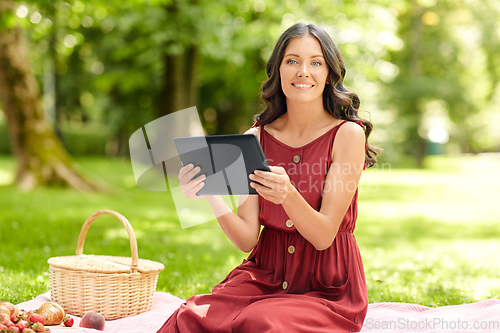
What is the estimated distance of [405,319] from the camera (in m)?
3.32

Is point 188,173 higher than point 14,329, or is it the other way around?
point 188,173

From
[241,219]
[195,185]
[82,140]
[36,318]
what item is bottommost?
[82,140]

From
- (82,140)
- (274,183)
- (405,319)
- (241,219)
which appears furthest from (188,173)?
(82,140)

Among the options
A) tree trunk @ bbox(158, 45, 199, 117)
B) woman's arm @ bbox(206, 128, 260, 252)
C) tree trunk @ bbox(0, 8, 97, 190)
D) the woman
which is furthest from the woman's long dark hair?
tree trunk @ bbox(158, 45, 199, 117)

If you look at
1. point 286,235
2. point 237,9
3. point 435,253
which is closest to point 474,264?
point 435,253

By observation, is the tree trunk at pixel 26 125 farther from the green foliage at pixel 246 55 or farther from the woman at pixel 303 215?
the woman at pixel 303 215

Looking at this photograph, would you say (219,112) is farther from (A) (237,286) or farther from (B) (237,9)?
(A) (237,286)

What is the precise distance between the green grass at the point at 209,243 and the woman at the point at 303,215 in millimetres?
1730

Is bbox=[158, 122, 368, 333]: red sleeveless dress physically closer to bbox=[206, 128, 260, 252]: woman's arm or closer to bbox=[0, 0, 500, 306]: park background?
bbox=[206, 128, 260, 252]: woman's arm

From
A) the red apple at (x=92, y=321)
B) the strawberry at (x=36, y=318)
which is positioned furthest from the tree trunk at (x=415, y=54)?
the strawberry at (x=36, y=318)

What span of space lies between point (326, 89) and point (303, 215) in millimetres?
817

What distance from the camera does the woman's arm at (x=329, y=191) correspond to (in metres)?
2.27

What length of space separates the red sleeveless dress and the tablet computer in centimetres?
31

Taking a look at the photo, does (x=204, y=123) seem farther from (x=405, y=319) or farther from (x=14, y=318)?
(x=14, y=318)
